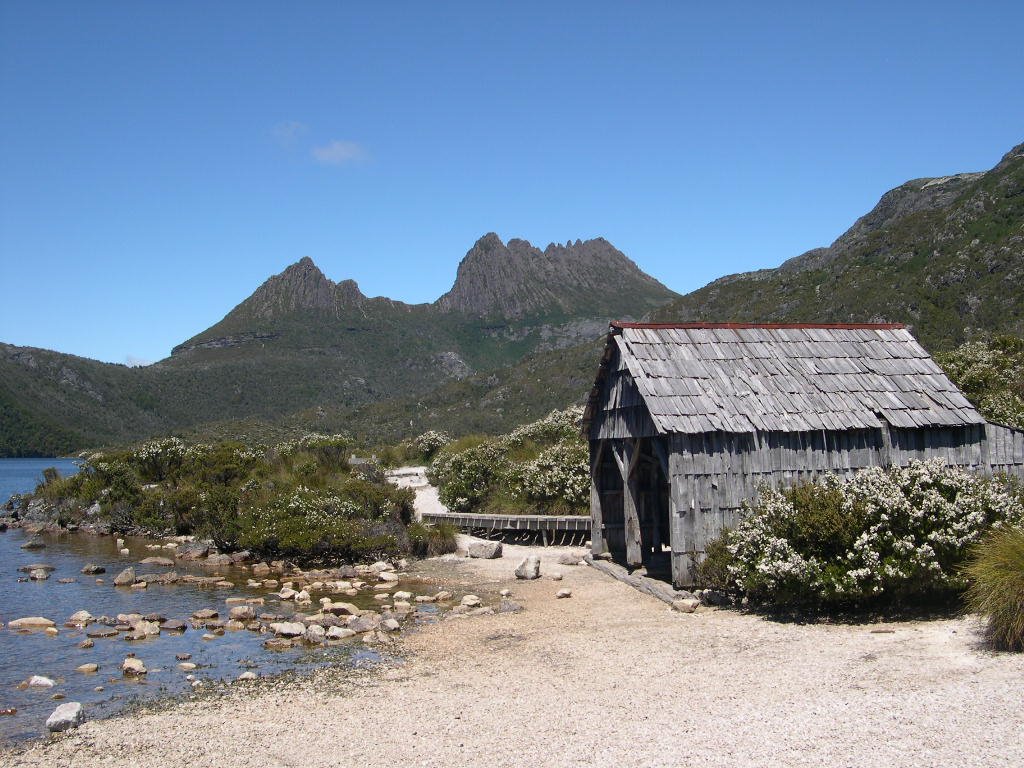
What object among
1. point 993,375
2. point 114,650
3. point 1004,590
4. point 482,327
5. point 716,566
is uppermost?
point 482,327

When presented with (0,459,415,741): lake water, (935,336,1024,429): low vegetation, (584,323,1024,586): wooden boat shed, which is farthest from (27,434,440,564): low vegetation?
(935,336,1024,429): low vegetation

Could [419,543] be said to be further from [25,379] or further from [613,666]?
[25,379]

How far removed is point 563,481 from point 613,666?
13.6 metres

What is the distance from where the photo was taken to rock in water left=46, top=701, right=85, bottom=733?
9.36 m

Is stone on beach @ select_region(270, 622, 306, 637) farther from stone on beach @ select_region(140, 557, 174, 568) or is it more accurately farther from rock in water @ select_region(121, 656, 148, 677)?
stone on beach @ select_region(140, 557, 174, 568)

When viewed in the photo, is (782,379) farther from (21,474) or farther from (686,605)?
(21,474)

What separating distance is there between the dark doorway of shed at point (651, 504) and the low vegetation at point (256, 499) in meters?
6.01

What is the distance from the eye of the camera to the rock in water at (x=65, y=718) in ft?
30.7

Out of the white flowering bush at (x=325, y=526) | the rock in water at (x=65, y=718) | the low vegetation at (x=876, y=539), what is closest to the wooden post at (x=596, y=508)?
the white flowering bush at (x=325, y=526)

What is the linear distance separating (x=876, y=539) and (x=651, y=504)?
8.17 meters

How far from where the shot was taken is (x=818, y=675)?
926 centimetres

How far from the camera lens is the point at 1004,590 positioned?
Result: 9.12 metres

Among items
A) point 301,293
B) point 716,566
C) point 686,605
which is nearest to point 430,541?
point 686,605

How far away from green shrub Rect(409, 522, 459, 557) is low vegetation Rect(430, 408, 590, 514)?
10.0 ft
